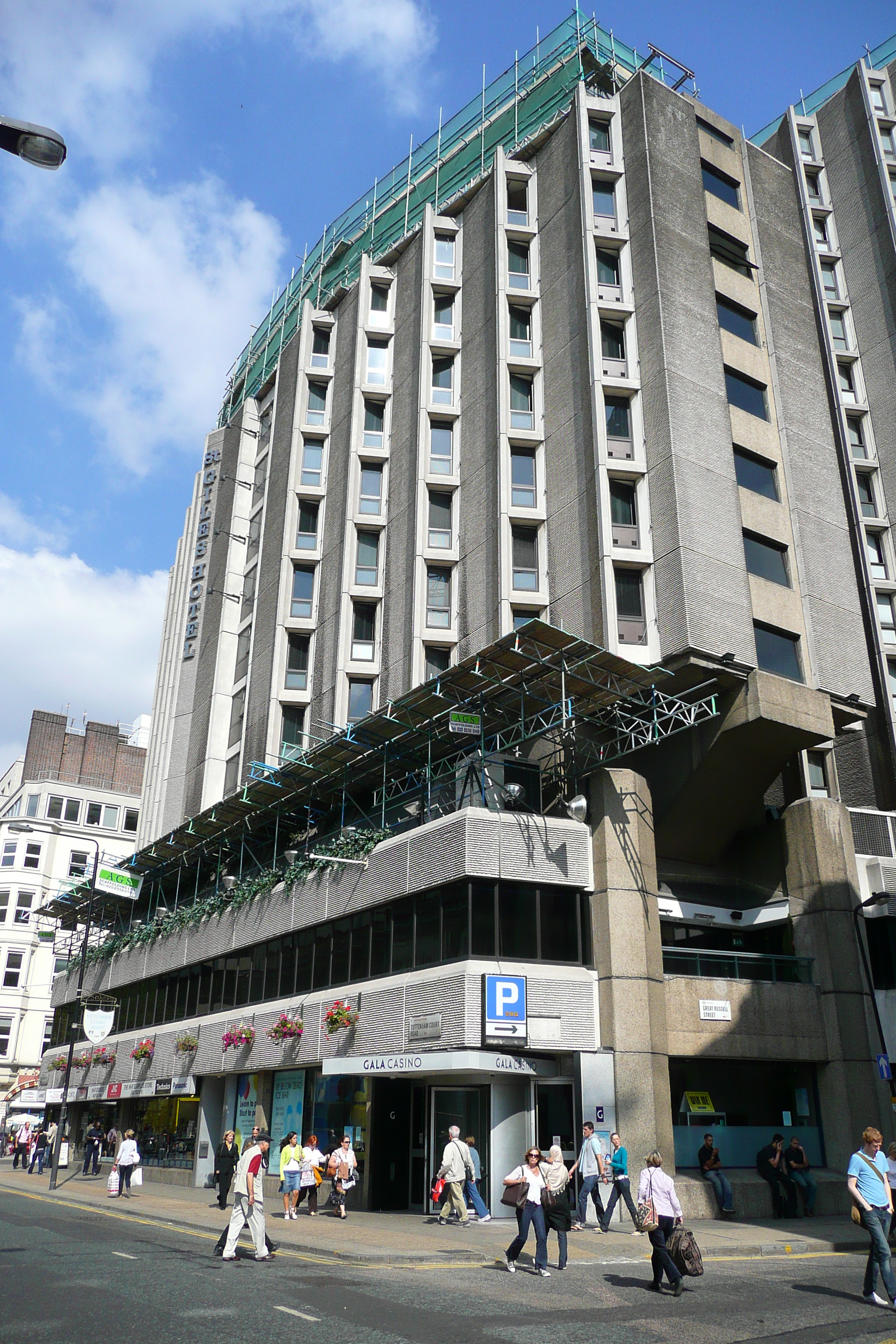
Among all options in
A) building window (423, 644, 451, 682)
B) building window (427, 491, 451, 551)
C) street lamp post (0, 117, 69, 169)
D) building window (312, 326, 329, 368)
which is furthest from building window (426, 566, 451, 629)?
street lamp post (0, 117, 69, 169)

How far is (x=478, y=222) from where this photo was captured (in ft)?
127

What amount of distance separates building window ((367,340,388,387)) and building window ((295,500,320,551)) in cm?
517

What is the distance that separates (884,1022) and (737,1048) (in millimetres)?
5536

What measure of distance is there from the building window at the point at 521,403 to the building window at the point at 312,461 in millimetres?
10147

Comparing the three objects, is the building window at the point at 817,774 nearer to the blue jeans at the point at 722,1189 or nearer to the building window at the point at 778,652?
the building window at the point at 778,652

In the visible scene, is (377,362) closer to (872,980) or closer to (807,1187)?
(872,980)

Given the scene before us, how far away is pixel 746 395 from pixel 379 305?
16214 millimetres

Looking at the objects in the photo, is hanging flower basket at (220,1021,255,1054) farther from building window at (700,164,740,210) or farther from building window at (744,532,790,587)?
building window at (700,164,740,210)

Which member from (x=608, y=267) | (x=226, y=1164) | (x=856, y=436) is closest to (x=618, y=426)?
(x=608, y=267)

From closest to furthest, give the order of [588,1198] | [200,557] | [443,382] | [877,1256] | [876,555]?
[877,1256], [588,1198], [443,382], [876,555], [200,557]

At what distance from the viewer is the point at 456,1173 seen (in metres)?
20.3

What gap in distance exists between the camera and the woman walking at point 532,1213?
1433 cm

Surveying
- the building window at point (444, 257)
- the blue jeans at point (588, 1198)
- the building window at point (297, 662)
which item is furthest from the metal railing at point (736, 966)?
the building window at point (444, 257)

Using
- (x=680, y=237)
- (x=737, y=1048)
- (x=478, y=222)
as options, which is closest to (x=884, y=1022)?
A: (x=737, y=1048)
